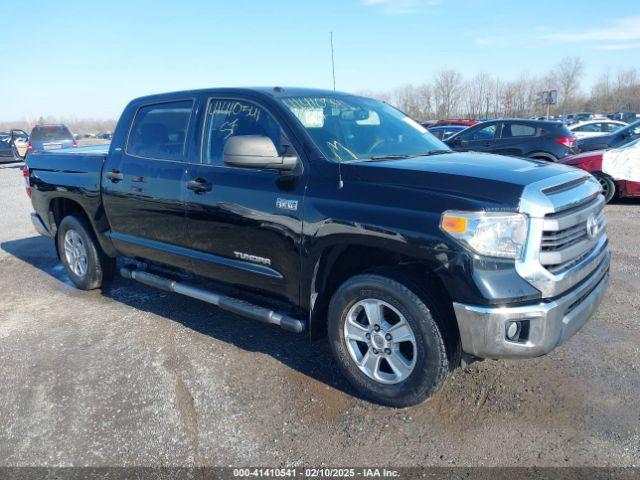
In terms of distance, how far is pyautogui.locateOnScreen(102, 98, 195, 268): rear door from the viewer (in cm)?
420

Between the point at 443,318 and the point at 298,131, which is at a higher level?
the point at 298,131

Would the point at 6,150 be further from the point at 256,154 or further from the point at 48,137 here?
the point at 256,154

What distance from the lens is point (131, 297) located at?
17.6 feet

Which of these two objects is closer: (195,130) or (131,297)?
(195,130)

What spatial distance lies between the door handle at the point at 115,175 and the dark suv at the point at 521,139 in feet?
26.1

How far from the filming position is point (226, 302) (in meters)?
3.89

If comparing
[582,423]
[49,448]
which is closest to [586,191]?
→ [582,423]

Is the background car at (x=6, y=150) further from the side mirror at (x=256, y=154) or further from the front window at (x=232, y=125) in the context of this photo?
the side mirror at (x=256, y=154)

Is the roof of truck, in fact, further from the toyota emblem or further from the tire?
the toyota emblem

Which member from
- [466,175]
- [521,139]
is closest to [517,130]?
[521,139]

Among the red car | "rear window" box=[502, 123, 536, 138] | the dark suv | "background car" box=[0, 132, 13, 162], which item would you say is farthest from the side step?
"background car" box=[0, 132, 13, 162]

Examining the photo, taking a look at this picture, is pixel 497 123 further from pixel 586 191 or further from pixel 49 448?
pixel 49 448

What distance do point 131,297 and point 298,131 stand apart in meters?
2.91

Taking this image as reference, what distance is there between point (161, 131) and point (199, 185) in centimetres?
91
